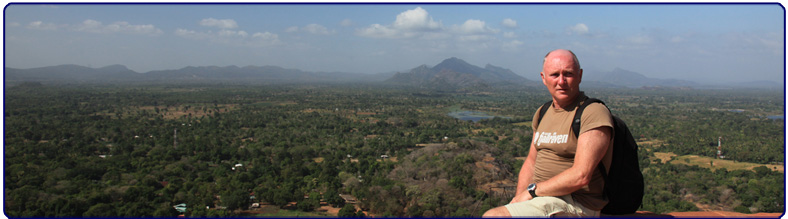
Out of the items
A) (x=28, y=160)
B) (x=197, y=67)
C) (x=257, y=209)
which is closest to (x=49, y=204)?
(x=257, y=209)

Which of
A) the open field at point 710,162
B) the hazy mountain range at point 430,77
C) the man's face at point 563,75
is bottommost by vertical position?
the open field at point 710,162

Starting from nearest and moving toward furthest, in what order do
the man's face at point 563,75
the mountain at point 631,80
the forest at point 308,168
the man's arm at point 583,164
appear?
the man's arm at point 583,164, the man's face at point 563,75, the forest at point 308,168, the mountain at point 631,80

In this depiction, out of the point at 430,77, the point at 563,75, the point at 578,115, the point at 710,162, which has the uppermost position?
A: the point at 563,75

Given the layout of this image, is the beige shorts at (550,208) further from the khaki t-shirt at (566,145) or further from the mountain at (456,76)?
the mountain at (456,76)

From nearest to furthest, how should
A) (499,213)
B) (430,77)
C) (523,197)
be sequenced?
(499,213)
(523,197)
(430,77)

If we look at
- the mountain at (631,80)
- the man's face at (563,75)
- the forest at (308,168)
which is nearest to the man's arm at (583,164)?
the man's face at (563,75)

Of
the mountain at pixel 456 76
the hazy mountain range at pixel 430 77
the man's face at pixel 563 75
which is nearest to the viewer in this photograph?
the man's face at pixel 563 75

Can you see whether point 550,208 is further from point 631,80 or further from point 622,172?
point 631,80

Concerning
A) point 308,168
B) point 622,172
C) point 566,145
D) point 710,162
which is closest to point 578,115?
point 566,145
